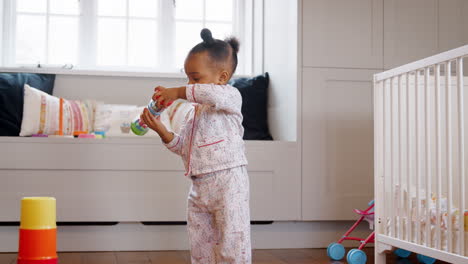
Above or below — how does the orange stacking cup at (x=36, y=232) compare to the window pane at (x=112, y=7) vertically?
below

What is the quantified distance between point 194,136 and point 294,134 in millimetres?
1091

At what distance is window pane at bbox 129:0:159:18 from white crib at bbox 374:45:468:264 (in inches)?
64.6

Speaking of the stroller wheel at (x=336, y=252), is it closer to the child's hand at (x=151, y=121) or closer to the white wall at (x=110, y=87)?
the child's hand at (x=151, y=121)

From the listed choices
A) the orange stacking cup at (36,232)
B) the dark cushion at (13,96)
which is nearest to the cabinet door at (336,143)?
the dark cushion at (13,96)

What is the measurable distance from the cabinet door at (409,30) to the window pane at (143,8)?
1.30 metres

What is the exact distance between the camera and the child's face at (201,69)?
5.41 feet

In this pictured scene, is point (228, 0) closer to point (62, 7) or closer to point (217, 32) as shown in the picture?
point (217, 32)

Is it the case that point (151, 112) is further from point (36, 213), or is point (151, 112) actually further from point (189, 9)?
point (189, 9)

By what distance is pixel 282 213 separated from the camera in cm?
263

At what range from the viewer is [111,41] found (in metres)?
3.31

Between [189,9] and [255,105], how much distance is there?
77 centimetres

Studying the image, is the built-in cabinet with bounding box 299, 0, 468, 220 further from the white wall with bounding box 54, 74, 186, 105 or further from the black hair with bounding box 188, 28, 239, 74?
the black hair with bounding box 188, 28, 239, 74

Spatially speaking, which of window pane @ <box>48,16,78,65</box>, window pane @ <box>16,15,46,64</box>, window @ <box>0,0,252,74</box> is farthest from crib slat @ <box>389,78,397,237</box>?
window pane @ <box>16,15,46,64</box>

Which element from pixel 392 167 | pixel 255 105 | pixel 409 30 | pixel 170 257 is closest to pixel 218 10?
pixel 255 105
